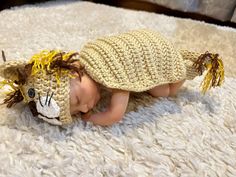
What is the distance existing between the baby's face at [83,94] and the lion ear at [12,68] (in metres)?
0.10

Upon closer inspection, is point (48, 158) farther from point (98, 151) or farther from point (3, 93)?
point (3, 93)

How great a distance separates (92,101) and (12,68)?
0.16 m

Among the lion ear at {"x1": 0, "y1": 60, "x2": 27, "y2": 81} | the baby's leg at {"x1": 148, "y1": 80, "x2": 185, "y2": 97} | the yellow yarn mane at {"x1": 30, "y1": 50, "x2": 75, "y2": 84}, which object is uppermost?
the yellow yarn mane at {"x1": 30, "y1": 50, "x2": 75, "y2": 84}

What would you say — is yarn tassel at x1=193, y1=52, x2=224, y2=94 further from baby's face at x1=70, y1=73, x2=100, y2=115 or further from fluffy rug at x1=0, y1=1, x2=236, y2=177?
baby's face at x1=70, y1=73, x2=100, y2=115

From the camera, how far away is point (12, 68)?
68 centimetres

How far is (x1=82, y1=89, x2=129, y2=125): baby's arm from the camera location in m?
0.71

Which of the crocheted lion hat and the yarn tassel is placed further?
the yarn tassel

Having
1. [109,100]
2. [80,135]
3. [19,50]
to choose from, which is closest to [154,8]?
[19,50]

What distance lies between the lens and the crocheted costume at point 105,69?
66 centimetres

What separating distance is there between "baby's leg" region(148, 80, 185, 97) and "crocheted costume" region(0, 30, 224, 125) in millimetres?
33

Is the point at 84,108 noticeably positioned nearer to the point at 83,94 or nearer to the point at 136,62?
the point at 83,94

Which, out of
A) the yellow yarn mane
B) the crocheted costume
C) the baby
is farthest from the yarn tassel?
the yellow yarn mane

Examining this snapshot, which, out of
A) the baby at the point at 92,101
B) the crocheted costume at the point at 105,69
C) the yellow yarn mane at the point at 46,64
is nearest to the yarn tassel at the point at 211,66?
the crocheted costume at the point at 105,69

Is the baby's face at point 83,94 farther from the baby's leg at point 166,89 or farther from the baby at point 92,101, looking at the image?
the baby's leg at point 166,89
